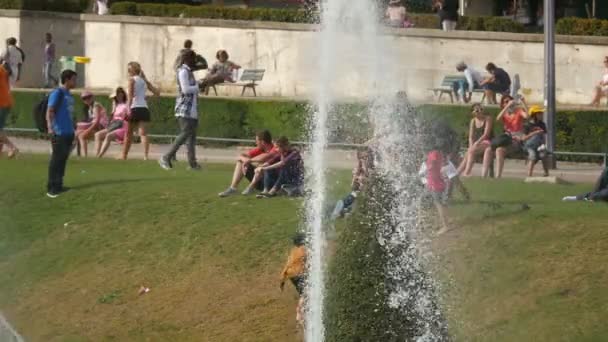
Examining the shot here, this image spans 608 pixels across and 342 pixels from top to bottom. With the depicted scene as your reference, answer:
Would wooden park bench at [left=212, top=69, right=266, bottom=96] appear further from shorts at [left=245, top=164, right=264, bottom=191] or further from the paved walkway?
shorts at [left=245, top=164, right=264, bottom=191]

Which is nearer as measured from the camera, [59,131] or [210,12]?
[59,131]

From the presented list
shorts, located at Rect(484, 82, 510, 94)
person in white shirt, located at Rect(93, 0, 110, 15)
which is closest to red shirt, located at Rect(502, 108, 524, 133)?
shorts, located at Rect(484, 82, 510, 94)

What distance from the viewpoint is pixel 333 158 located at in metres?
25.1

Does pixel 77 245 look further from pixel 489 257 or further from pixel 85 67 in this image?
pixel 85 67

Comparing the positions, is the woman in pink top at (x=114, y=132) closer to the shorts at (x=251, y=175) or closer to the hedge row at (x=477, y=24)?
the shorts at (x=251, y=175)

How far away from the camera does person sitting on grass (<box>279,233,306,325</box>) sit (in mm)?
17188

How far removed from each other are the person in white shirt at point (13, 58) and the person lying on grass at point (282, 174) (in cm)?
1771

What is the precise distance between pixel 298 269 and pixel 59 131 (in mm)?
5589

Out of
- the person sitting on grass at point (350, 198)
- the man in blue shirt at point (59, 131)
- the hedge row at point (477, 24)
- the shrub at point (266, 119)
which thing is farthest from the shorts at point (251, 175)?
the hedge row at point (477, 24)

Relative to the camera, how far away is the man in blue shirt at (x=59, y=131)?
21.6 metres

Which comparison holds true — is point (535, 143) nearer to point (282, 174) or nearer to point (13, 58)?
point (282, 174)

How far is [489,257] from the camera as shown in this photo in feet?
59.6

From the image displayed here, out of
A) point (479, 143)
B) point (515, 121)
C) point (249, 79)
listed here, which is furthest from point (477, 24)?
point (479, 143)

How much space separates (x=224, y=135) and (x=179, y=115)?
32.4 ft
